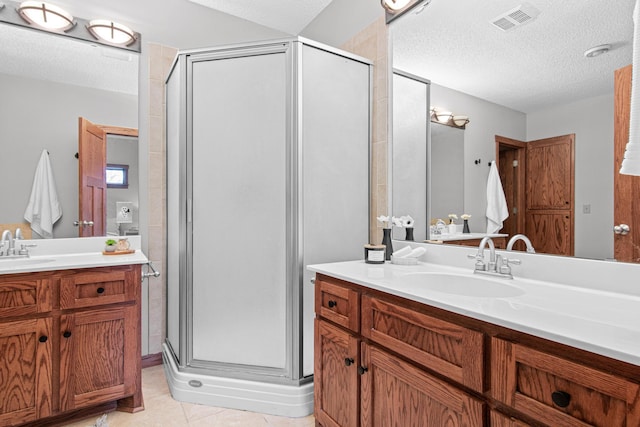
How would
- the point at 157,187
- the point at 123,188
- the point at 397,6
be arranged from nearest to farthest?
the point at 397,6, the point at 123,188, the point at 157,187

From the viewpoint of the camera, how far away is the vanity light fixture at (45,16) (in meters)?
2.10

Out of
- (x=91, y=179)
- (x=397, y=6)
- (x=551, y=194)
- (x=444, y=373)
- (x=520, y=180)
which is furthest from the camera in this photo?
(x=91, y=179)

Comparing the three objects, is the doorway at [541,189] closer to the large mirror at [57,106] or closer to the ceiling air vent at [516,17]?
the ceiling air vent at [516,17]

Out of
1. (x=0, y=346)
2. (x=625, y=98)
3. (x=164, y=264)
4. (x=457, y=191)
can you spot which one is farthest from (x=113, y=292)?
(x=625, y=98)

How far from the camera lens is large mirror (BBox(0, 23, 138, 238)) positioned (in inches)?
81.5

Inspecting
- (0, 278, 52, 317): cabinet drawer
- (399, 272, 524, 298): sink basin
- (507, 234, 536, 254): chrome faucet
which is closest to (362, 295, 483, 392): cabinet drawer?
(399, 272, 524, 298): sink basin

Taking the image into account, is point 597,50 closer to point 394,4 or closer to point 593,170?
point 593,170

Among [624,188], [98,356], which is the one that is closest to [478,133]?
[624,188]

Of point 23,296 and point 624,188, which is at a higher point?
point 624,188

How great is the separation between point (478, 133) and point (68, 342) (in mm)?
2295

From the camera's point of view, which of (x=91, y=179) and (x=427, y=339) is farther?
(x=91, y=179)

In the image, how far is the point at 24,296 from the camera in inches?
63.9

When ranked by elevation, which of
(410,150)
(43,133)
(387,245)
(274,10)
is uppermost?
(274,10)

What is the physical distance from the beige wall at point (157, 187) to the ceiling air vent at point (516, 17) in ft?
7.21
